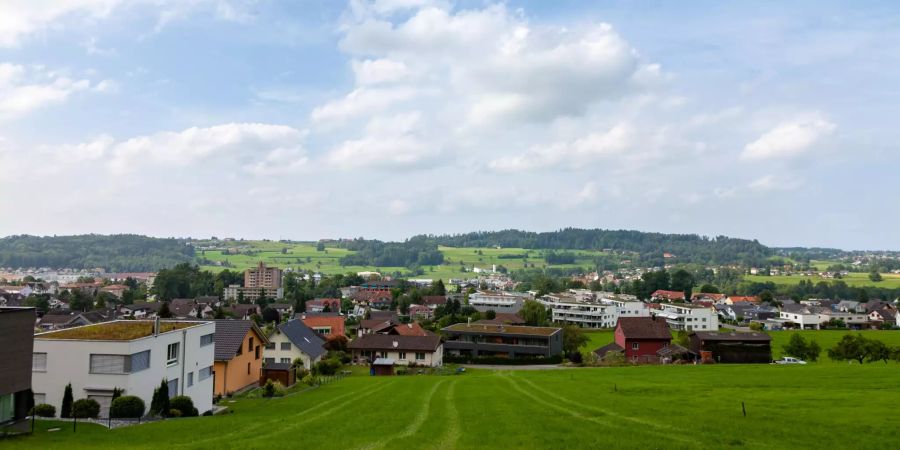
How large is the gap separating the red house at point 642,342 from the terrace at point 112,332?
48.6 meters

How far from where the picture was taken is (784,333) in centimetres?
9912

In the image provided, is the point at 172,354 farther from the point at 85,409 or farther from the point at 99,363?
the point at 85,409

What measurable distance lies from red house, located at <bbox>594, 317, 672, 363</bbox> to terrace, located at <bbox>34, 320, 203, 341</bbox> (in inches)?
1912

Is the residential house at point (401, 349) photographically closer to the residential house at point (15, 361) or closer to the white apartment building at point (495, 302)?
the residential house at point (15, 361)

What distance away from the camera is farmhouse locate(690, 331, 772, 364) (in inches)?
2458

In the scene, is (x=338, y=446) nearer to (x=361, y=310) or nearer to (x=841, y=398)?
(x=841, y=398)

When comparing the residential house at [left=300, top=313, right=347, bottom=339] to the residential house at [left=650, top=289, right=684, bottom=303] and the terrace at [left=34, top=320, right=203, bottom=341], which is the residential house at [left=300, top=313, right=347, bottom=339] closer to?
the terrace at [left=34, top=320, right=203, bottom=341]

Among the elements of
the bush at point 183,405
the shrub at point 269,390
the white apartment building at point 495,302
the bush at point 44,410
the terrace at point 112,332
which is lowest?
the white apartment building at point 495,302

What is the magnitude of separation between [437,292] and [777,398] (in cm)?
13423

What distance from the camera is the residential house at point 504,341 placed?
72456 mm

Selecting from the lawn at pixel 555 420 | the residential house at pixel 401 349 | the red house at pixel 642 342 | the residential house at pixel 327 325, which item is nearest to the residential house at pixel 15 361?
the lawn at pixel 555 420

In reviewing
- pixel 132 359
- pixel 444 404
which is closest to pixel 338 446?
pixel 444 404

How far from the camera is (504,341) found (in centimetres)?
7481

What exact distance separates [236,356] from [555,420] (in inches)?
1007
